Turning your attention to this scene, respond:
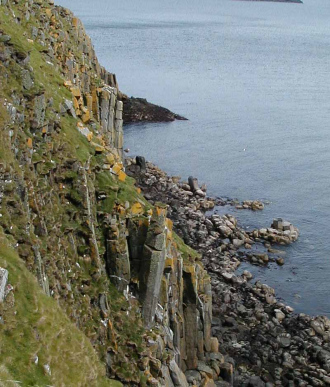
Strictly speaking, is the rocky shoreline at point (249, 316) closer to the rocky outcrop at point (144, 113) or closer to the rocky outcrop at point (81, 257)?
the rocky outcrop at point (81, 257)

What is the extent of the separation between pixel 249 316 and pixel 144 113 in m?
82.4

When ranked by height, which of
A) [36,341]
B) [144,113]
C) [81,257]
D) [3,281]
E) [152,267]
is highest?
[3,281]

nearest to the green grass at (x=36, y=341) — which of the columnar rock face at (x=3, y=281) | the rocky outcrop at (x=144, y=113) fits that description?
the columnar rock face at (x=3, y=281)

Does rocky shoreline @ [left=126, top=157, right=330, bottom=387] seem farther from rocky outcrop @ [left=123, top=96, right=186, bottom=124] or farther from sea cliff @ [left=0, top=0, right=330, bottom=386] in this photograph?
rocky outcrop @ [left=123, top=96, right=186, bottom=124]

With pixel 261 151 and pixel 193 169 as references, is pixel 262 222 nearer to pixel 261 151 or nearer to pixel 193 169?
pixel 193 169

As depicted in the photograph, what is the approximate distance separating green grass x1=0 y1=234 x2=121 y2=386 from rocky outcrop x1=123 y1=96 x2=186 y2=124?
107 metres

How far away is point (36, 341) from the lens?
1856 centimetres

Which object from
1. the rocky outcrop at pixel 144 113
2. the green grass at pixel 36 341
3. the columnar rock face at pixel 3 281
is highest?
the columnar rock face at pixel 3 281

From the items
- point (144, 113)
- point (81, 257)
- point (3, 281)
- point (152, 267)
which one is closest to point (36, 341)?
point (3, 281)

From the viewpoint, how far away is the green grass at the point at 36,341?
57.4ft

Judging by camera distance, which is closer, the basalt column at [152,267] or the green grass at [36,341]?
the green grass at [36,341]

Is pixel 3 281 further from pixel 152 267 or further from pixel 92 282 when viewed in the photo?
pixel 152 267

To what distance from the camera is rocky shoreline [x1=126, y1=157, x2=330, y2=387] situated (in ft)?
149

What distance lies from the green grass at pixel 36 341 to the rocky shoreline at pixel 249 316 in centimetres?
2064
